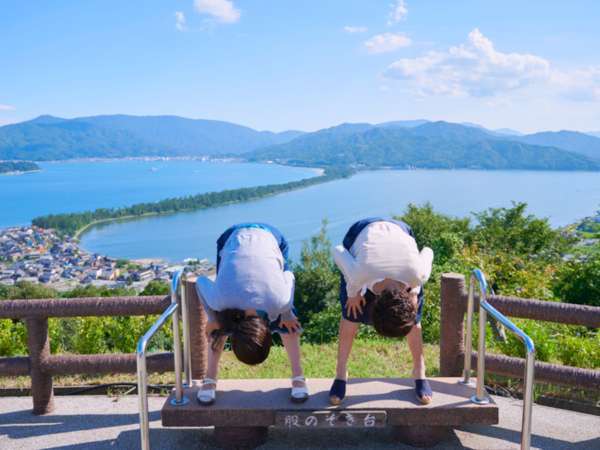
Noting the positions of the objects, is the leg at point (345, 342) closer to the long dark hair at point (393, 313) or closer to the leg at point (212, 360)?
the long dark hair at point (393, 313)

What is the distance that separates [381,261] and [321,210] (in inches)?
3195

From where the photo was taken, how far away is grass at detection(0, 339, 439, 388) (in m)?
4.32

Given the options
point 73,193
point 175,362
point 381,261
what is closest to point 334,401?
point 381,261

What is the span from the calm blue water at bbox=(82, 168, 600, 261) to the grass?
41.0m

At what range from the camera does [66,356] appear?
3564mm

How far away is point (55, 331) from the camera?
529cm

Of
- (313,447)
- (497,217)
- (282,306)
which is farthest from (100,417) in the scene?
(497,217)

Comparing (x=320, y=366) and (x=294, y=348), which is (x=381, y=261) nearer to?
(x=294, y=348)

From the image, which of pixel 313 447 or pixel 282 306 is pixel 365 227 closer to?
pixel 282 306

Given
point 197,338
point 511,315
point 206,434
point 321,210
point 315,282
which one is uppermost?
point 511,315

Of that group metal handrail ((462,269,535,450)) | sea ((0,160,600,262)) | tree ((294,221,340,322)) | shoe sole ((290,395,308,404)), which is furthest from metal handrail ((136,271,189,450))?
sea ((0,160,600,262))

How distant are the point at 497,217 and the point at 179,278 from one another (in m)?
25.5

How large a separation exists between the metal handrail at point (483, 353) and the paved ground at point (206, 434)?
0.35 m

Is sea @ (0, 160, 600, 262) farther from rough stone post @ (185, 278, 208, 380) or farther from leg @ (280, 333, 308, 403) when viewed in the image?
leg @ (280, 333, 308, 403)
